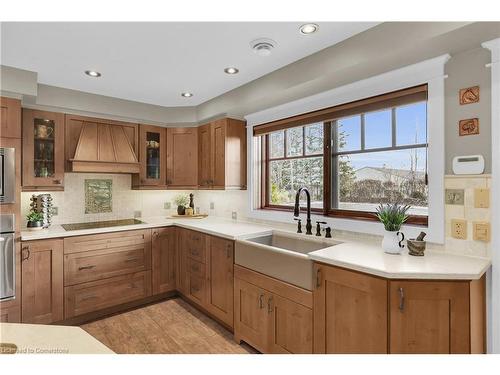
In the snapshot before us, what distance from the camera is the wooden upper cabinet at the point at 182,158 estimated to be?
12.0 feet

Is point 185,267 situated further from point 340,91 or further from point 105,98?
point 340,91

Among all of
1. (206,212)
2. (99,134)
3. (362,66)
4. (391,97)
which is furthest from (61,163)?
(391,97)

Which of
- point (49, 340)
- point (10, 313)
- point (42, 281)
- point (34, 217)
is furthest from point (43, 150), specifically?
point (49, 340)

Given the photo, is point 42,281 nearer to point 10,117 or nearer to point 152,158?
point 10,117

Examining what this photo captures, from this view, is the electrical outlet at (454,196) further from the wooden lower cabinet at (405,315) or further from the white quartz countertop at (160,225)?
the white quartz countertop at (160,225)

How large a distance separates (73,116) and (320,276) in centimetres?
312

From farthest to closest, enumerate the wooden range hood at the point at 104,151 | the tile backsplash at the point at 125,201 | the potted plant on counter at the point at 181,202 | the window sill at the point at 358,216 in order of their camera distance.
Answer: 1. the potted plant on counter at the point at 181,202
2. the tile backsplash at the point at 125,201
3. the wooden range hood at the point at 104,151
4. the window sill at the point at 358,216

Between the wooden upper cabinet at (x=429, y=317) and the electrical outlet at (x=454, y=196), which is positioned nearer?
the wooden upper cabinet at (x=429, y=317)

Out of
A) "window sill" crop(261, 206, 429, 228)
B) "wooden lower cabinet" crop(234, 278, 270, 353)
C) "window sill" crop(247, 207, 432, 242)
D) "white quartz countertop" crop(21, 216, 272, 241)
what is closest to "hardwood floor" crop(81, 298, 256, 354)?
"wooden lower cabinet" crop(234, 278, 270, 353)

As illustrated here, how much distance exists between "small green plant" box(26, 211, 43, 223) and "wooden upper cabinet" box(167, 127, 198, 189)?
1446 millimetres

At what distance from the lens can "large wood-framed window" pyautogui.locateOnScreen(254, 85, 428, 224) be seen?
6.73ft

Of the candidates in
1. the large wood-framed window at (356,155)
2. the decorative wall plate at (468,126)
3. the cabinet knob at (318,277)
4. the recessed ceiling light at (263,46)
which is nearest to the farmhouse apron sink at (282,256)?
the cabinet knob at (318,277)

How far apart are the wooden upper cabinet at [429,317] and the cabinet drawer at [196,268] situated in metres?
1.91

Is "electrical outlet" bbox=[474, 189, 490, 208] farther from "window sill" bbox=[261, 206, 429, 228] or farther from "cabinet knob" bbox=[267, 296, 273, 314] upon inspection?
"cabinet knob" bbox=[267, 296, 273, 314]
